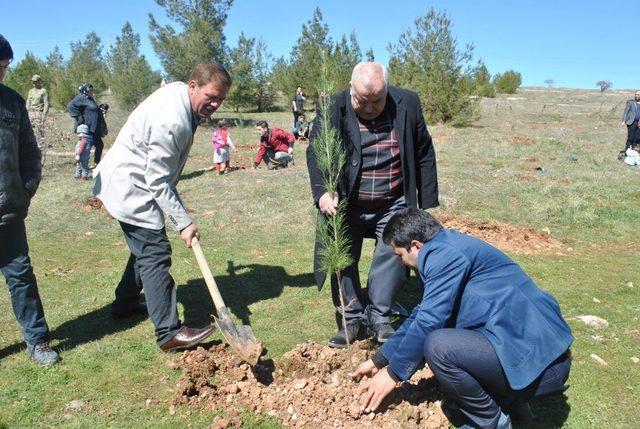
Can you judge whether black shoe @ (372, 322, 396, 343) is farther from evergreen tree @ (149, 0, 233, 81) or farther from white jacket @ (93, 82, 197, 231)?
evergreen tree @ (149, 0, 233, 81)

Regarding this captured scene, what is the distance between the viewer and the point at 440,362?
281cm

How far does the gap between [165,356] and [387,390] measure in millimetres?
1928

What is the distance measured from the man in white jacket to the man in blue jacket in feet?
5.67

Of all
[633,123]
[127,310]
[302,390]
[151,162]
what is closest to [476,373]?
[302,390]

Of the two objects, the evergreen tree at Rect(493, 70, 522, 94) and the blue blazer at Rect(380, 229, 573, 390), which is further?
the evergreen tree at Rect(493, 70, 522, 94)

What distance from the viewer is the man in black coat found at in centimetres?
400

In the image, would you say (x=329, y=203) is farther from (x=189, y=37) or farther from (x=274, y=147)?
(x=189, y=37)

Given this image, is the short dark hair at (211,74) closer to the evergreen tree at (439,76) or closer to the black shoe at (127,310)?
the black shoe at (127,310)

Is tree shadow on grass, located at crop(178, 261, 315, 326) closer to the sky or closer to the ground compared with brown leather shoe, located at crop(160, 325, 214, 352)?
closer to the ground

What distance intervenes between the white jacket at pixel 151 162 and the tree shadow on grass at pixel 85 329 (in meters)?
1.14

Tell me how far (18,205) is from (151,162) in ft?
3.25

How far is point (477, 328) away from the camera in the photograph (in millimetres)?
2873

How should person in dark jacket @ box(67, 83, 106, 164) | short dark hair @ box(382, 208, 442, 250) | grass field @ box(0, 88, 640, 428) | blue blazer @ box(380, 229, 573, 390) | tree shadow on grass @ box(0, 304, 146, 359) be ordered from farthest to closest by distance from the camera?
person in dark jacket @ box(67, 83, 106, 164) → tree shadow on grass @ box(0, 304, 146, 359) → grass field @ box(0, 88, 640, 428) → short dark hair @ box(382, 208, 442, 250) → blue blazer @ box(380, 229, 573, 390)

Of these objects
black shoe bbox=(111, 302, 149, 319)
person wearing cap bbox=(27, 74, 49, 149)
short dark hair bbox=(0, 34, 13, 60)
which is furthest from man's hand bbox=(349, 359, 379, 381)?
person wearing cap bbox=(27, 74, 49, 149)
